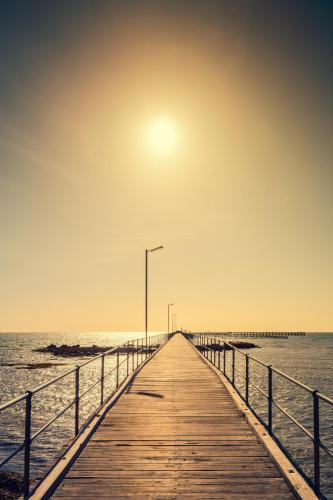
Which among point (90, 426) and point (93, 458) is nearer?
point (93, 458)

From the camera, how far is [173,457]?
6.20 metres

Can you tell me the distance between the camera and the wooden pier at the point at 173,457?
16.4 feet

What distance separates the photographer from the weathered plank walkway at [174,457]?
5.00 metres

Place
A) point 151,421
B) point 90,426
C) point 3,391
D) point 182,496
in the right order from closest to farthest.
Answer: point 182,496, point 90,426, point 151,421, point 3,391

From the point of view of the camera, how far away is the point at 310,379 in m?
38.7

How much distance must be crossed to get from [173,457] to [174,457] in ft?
0.05

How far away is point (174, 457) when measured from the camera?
6199 millimetres

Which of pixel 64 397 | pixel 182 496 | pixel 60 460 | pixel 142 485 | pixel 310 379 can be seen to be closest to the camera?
pixel 182 496

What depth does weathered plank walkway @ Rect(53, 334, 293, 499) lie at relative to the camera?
500 centimetres

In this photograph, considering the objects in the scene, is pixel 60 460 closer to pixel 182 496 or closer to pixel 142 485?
pixel 142 485

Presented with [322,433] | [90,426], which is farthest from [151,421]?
[322,433]

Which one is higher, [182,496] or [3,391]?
[182,496]

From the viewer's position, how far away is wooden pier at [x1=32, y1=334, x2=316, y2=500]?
16.4 ft

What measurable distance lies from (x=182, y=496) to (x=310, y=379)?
37512 millimetres
